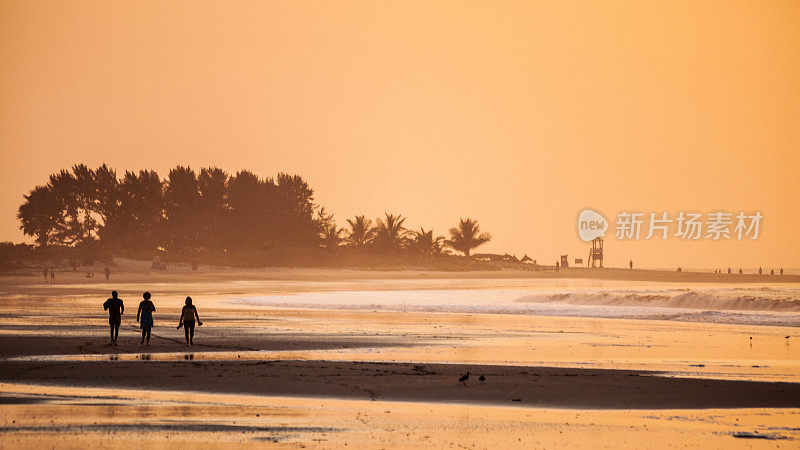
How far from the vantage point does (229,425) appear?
13.0 meters


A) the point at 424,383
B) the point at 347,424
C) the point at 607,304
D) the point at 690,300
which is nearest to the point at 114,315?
the point at 424,383

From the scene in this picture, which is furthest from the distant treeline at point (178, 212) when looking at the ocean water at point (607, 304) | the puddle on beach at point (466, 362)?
the puddle on beach at point (466, 362)

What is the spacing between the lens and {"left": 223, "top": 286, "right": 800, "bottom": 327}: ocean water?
38688 millimetres

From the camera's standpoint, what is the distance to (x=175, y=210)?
12031 centimetres

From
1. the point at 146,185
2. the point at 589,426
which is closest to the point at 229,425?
the point at 589,426

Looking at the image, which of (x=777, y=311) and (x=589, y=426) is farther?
(x=777, y=311)

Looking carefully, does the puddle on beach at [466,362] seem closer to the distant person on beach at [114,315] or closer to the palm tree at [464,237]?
the distant person on beach at [114,315]

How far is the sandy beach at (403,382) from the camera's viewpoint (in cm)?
1268

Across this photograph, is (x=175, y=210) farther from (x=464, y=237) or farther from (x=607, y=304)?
(x=607, y=304)

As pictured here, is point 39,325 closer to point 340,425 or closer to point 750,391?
point 340,425

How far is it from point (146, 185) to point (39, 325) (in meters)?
90.4

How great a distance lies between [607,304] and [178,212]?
268 ft

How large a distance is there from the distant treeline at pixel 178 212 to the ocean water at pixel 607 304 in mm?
64450

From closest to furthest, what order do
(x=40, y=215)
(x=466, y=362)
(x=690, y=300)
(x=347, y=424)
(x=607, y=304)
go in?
(x=347, y=424), (x=466, y=362), (x=690, y=300), (x=607, y=304), (x=40, y=215)
